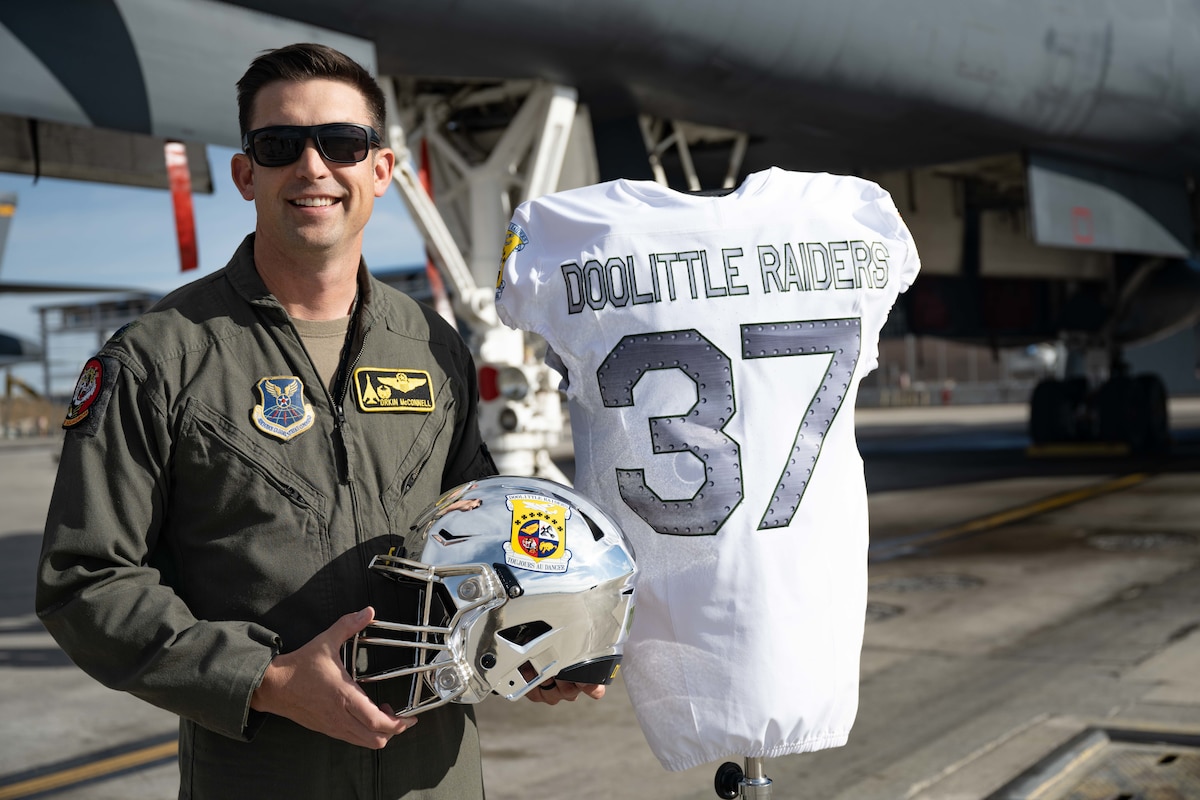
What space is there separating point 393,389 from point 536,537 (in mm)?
422

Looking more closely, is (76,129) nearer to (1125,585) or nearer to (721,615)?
(721,615)

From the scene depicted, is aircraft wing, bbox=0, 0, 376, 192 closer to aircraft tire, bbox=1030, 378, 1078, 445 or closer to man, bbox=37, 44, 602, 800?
man, bbox=37, 44, 602, 800

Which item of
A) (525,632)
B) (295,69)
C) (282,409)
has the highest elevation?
(295,69)

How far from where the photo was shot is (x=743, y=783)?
2188 mm

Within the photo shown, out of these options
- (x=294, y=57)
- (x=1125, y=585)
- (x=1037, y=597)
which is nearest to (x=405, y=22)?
(x=294, y=57)

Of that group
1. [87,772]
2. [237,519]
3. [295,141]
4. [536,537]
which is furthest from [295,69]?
[87,772]

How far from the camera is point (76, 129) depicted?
19.9 ft

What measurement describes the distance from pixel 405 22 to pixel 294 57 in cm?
399

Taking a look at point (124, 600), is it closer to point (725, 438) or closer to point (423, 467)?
point (423, 467)

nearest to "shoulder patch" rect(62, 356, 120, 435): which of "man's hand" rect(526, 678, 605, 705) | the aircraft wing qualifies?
"man's hand" rect(526, 678, 605, 705)

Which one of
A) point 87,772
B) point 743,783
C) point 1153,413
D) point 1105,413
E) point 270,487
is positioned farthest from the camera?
point 1105,413

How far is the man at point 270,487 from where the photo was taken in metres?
1.72

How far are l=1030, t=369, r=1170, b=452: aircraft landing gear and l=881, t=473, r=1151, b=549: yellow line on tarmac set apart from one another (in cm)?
281

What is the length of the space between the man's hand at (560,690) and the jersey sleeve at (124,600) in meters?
0.47
